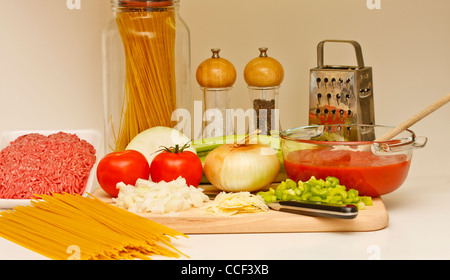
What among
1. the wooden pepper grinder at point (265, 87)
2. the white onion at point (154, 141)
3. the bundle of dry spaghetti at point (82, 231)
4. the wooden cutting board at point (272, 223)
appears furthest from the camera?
the wooden pepper grinder at point (265, 87)

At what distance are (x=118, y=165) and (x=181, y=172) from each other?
0.14 m

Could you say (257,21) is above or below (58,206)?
above

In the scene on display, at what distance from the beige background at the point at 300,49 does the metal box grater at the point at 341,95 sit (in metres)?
0.32

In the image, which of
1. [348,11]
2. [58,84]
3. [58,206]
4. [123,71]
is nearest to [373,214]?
[58,206]

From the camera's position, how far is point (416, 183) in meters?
1.64

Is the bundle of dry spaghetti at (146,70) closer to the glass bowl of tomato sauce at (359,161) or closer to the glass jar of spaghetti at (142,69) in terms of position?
the glass jar of spaghetti at (142,69)

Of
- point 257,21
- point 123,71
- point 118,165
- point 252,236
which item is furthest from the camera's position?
point 257,21

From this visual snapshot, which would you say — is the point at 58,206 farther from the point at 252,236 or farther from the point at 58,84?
the point at 58,84

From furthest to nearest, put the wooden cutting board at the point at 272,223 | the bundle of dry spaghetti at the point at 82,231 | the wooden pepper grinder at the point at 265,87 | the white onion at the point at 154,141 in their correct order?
the wooden pepper grinder at the point at 265,87 < the white onion at the point at 154,141 < the wooden cutting board at the point at 272,223 < the bundle of dry spaghetti at the point at 82,231

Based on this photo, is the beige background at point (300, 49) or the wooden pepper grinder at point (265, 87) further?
the beige background at point (300, 49)

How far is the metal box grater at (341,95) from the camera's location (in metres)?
1.66
